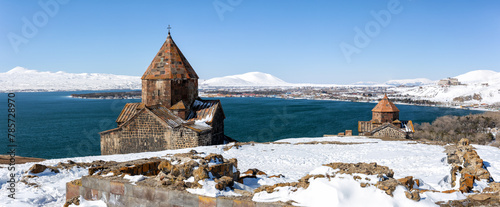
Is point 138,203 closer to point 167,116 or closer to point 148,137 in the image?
point 148,137

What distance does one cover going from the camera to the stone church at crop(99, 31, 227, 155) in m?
12.0

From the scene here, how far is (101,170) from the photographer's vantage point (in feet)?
16.5

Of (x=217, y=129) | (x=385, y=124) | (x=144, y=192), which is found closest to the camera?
(x=144, y=192)

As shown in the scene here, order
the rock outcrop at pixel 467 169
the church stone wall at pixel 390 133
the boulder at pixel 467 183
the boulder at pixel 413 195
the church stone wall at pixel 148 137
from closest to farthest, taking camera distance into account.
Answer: the boulder at pixel 413 195 < the boulder at pixel 467 183 < the rock outcrop at pixel 467 169 < the church stone wall at pixel 148 137 < the church stone wall at pixel 390 133

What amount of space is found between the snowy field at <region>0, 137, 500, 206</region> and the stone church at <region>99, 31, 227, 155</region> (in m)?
2.06

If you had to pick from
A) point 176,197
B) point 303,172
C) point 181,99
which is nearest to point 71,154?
point 181,99

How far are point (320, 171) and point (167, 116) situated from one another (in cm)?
911

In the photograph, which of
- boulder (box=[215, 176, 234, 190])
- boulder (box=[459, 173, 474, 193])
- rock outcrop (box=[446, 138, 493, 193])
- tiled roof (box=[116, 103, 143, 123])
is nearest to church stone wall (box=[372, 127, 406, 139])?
rock outcrop (box=[446, 138, 493, 193])

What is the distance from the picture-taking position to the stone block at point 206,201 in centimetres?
381

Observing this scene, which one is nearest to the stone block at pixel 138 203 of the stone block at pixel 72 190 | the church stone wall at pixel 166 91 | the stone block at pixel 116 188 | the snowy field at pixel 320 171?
the stone block at pixel 116 188

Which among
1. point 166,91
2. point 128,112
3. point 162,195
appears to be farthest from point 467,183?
point 128,112

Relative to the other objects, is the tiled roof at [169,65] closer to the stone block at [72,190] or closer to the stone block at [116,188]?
the stone block at [72,190]

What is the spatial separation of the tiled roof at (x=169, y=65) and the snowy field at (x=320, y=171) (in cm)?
429

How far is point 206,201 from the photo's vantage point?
385 centimetres
